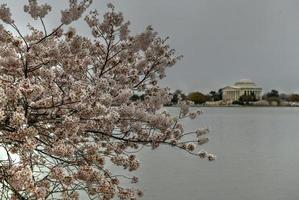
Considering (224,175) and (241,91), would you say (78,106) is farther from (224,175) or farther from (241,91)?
(241,91)

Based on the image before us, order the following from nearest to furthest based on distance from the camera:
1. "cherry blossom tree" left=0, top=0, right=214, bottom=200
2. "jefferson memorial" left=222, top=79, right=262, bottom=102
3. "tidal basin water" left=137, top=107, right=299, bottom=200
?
1. "cherry blossom tree" left=0, top=0, right=214, bottom=200
2. "tidal basin water" left=137, top=107, right=299, bottom=200
3. "jefferson memorial" left=222, top=79, right=262, bottom=102

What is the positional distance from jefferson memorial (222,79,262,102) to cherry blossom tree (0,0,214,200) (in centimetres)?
14536

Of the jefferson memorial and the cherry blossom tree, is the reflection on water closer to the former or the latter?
the cherry blossom tree

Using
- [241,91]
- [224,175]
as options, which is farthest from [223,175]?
[241,91]

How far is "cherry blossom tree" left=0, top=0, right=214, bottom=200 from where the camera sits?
3.71 metres

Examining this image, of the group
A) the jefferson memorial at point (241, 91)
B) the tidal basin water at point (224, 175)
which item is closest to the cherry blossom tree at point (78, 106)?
the tidal basin water at point (224, 175)

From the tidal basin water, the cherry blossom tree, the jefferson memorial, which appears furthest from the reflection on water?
the jefferson memorial

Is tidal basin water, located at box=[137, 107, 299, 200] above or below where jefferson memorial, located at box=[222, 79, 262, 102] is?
below

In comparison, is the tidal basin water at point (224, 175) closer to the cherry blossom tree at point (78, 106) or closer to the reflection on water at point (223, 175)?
the reflection on water at point (223, 175)

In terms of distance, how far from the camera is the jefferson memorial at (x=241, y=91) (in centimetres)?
15162

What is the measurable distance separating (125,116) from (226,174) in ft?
57.4

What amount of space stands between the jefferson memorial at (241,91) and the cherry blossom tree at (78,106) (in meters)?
145

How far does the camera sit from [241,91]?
154000mm

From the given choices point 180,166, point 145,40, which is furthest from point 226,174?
point 145,40
